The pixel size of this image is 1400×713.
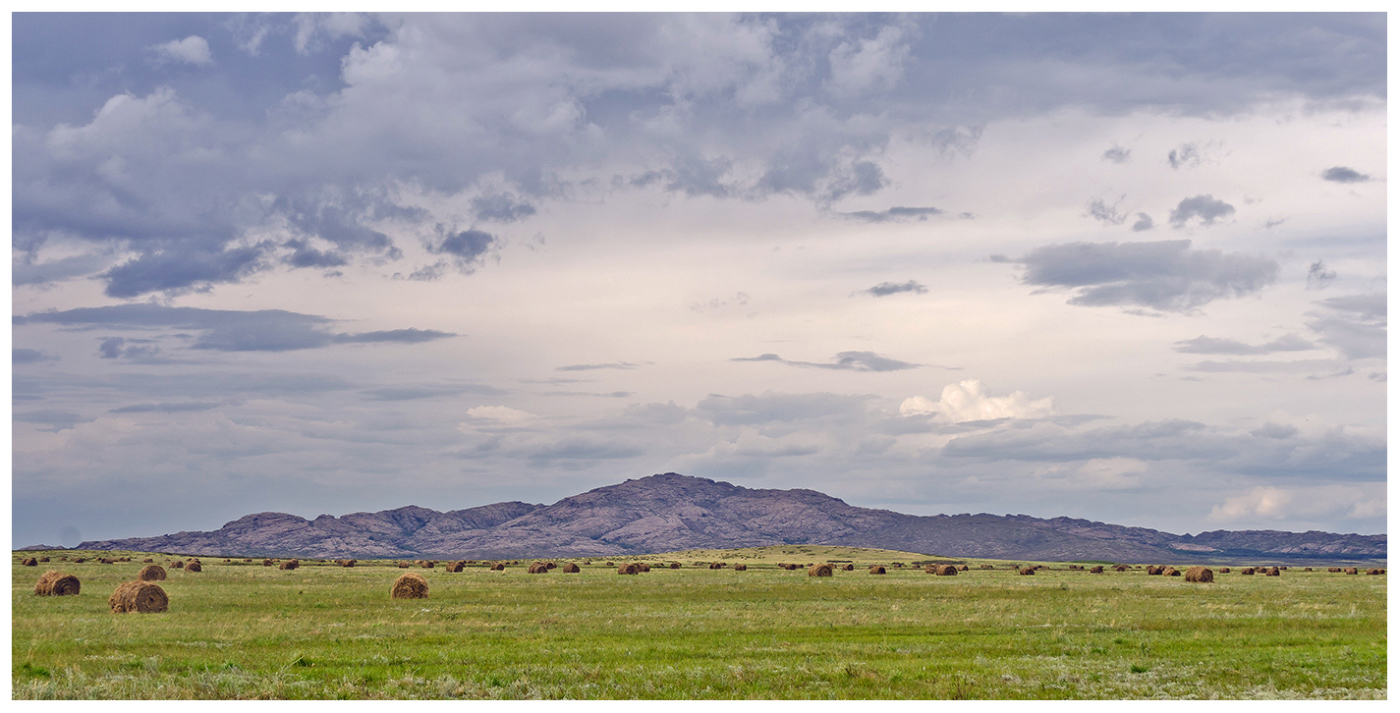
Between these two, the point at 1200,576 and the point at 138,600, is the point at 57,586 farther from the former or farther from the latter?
the point at 1200,576

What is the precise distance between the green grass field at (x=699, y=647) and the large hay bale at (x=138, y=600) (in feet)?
3.31

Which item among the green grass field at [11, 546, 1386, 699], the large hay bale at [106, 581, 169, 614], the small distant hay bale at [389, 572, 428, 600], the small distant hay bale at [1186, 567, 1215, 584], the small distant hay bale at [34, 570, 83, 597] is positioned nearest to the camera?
the green grass field at [11, 546, 1386, 699]

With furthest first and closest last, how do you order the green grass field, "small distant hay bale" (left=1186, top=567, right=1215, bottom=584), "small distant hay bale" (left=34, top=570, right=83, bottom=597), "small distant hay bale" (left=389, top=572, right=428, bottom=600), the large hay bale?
"small distant hay bale" (left=1186, top=567, right=1215, bottom=584) < "small distant hay bale" (left=389, top=572, right=428, bottom=600) < "small distant hay bale" (left=34, top=570, right=83, bottom=597) < the large hay bale < the green grass field

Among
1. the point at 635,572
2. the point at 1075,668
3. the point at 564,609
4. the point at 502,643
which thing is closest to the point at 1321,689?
the point at 1075,668

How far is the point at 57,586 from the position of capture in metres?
48.1

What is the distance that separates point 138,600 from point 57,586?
12415 millimetres

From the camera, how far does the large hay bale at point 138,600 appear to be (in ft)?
128

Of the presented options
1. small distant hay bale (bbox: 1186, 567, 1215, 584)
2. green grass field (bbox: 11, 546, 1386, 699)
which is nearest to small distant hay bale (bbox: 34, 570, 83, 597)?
green grass field (bbox: 11, 546, 1386, 699)

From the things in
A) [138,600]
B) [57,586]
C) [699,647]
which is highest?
[699,647]

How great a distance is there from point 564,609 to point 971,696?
80.2 feet

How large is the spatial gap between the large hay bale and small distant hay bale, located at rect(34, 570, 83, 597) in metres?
10.8

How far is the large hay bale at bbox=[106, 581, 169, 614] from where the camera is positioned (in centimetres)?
3912

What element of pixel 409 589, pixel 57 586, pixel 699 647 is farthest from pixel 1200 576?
pixel 57 586

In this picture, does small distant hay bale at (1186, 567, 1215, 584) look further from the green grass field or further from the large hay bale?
the large hay bale
